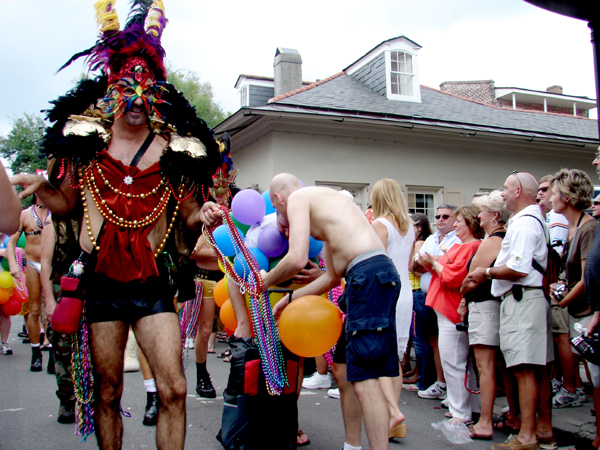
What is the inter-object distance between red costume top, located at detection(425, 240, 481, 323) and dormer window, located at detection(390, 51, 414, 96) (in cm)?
1037

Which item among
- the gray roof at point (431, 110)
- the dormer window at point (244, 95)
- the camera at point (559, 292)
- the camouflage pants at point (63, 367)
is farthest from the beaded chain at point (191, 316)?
the dormer window at point (244, 95)

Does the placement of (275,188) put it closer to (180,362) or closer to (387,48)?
(180,362)

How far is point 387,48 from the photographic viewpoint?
14.1m

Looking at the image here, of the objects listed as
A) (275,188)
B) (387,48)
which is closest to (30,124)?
(387,48)

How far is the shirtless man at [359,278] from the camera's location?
2.79m

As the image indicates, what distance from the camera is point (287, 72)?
14.8 m

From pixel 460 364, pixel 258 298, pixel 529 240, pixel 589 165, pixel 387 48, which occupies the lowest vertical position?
pixel 460 364

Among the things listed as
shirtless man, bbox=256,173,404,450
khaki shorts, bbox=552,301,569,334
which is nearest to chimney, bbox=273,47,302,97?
khaki shorts, bbox=552,301,569,334

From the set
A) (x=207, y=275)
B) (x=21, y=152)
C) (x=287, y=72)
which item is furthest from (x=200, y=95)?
(x=207, y=275)

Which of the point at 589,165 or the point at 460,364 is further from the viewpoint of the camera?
the point at 589,165

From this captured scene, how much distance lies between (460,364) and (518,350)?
76cm

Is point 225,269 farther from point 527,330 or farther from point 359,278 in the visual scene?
point 527,330

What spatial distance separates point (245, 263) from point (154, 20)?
1649 millimetres

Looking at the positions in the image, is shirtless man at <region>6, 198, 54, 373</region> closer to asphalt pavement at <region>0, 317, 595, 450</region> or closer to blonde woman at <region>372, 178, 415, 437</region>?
asphalt pavement at <region>0, 317, 595, 450</region>
